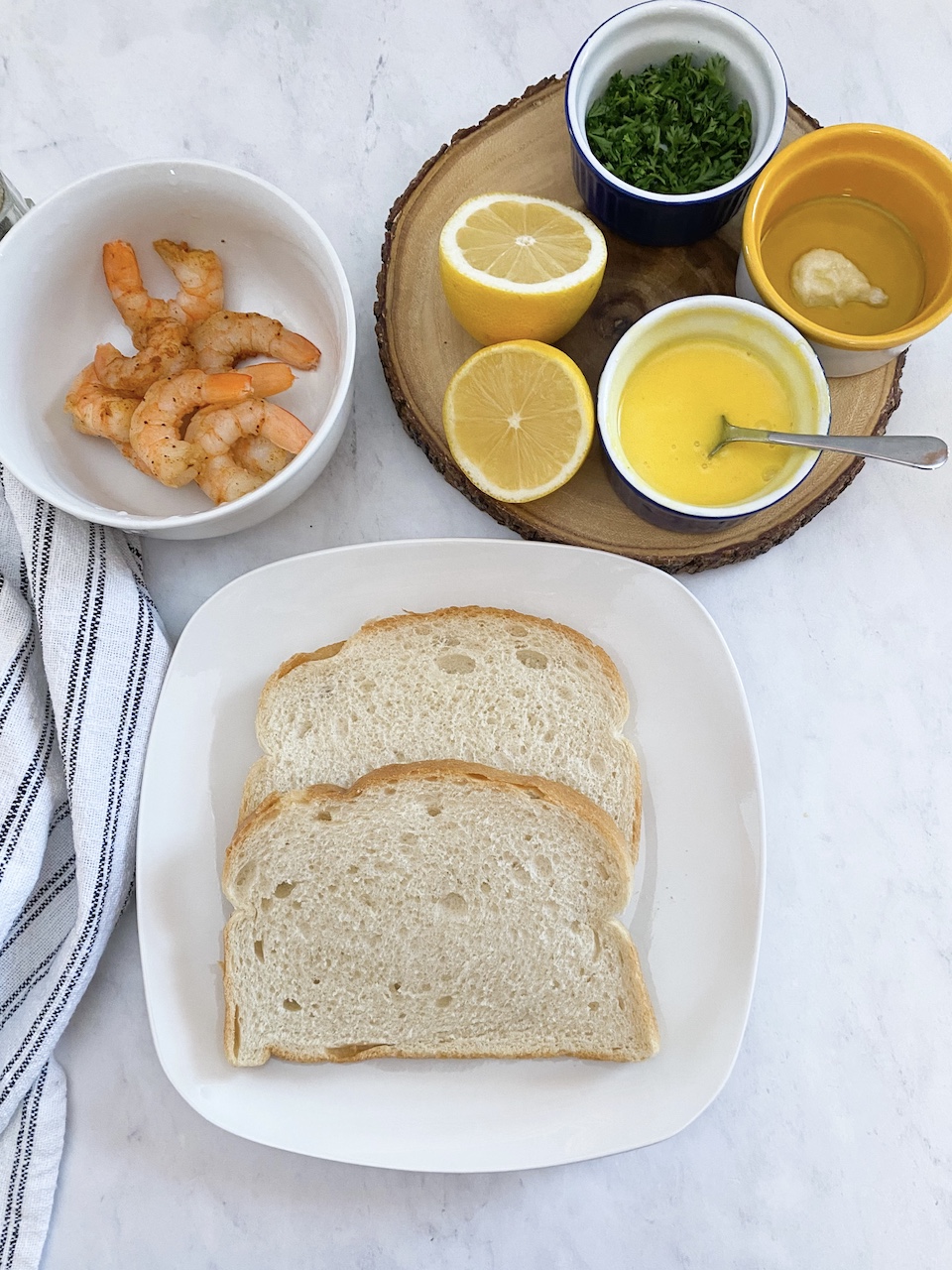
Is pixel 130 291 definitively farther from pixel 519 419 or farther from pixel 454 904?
pixel 454 904

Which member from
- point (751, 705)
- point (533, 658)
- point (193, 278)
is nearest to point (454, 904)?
point (533, 658)

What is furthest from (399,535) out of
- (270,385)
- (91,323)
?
(91,323)

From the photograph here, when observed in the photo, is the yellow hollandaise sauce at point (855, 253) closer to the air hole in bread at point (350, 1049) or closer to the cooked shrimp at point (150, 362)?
the cooked shrimp at point (150, 362)

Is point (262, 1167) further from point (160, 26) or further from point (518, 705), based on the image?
point (160, 26)

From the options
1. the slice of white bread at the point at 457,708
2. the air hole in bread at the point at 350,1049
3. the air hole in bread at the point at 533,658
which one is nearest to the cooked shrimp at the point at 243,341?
the slice of white bread at the point at 457,708

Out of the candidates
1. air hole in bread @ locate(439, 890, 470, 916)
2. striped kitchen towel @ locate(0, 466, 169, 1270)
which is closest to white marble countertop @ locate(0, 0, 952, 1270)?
striped kitchen towel @ locate(0, 466, 169, 1270)
